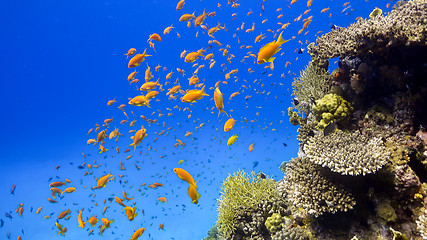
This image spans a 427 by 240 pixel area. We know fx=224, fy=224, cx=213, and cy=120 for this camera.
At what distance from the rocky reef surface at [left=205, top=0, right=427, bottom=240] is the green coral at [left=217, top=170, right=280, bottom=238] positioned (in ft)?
0.09

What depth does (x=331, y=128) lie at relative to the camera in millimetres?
4648

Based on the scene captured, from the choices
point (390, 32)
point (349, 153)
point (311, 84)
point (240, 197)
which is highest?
point (311, 84)

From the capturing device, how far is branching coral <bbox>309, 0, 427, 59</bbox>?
145 inches

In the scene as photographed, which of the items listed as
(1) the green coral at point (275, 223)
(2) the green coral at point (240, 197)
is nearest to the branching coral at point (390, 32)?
(2) the green coral at point (240, 197)

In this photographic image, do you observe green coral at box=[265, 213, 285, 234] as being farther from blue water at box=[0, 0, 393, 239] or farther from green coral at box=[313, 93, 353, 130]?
blue water at box=[0, 0, 393, 239]

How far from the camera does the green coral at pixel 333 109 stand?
4.58 m

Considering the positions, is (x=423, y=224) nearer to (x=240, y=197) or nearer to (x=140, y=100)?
(x=240, y=197)

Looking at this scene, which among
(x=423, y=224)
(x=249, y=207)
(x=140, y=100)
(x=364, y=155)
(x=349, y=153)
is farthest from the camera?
(x=140, y=100)

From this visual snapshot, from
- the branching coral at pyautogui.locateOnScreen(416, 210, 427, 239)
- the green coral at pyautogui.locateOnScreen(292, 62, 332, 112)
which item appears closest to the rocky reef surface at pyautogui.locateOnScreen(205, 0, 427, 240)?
the branching coral at pyautogui.locateOnScreen(416, 210, 427, 239)

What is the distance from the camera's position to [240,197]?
5.31m

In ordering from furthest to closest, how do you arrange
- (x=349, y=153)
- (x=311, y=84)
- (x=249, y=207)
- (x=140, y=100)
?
1. (x=140, y=100)
2. (x=311, y=84)
3. (x=249, y=207)
4. (x=349, y=153)

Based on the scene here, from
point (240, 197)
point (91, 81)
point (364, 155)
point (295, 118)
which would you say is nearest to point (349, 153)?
point (364, 155)

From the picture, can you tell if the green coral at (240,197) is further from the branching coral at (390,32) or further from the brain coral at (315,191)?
the branching coral at (390,32)

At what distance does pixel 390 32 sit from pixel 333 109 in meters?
1.61
